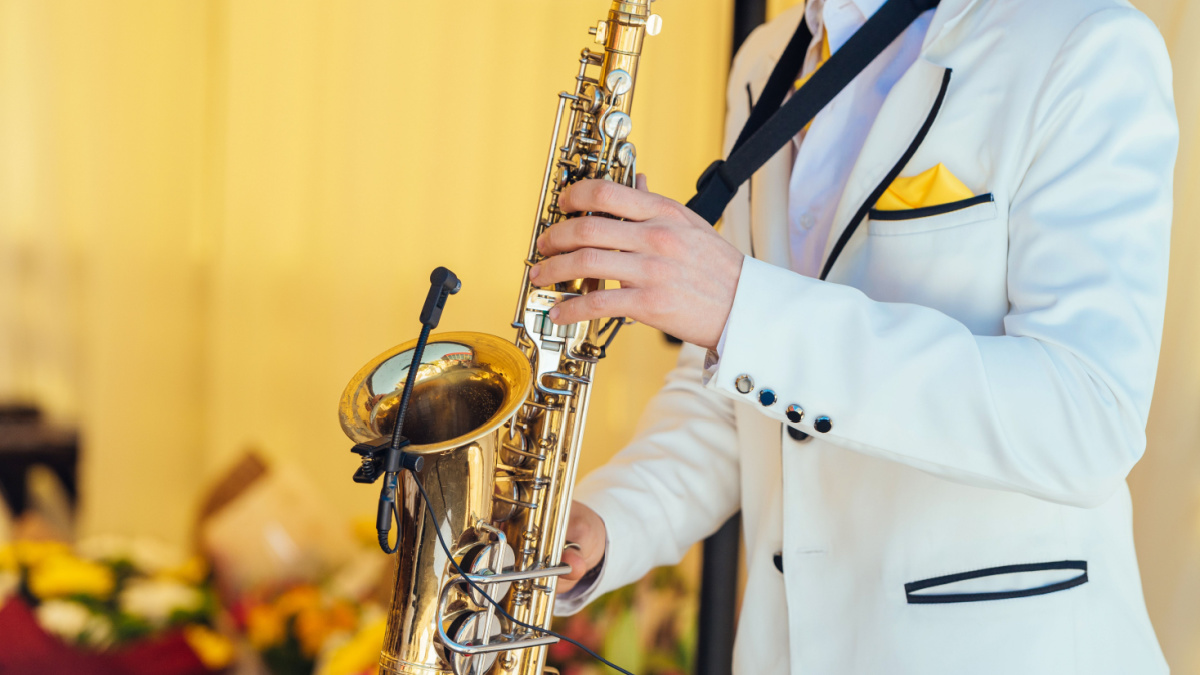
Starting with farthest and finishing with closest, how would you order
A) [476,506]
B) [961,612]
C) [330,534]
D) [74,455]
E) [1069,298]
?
[74,455], [330,534], [476,506], [961,612], [1069,298]

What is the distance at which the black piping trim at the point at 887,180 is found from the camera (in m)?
1.34

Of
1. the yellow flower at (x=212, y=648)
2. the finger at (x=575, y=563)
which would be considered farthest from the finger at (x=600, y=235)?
the yellow flower at (x=212, y=648)

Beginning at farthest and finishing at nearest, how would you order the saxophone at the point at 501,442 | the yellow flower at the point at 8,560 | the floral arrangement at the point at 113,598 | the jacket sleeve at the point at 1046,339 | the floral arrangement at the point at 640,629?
the floral arrangement at the point at 640,629 < the yellow flower at the point at 8,560 < the floral arrangement at the point at 113,598 < the saxophone at the point at 501,442 < the jacket sleeve at the point at 1046,339

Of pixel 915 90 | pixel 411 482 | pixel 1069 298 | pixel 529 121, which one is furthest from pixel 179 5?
pixel 1069 298

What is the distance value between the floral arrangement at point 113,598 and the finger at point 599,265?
76.2 inches

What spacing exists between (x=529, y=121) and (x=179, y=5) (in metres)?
1.73

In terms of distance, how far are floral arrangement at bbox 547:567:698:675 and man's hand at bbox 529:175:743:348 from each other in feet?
5.95

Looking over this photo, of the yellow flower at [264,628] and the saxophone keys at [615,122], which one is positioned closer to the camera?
the saxophone keys at [615,122]

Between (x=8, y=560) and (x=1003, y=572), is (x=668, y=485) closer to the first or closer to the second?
(x=1003, y=572)

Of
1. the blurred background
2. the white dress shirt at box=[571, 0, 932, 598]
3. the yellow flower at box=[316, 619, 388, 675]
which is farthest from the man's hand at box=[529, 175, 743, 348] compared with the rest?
Answer: the blurred background

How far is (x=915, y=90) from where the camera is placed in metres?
1.37

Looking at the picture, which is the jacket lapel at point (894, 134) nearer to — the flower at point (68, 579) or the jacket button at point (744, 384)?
the jacket button at point (744, 384)

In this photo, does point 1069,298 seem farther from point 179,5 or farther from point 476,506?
point 179,5

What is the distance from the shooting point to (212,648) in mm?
2592
